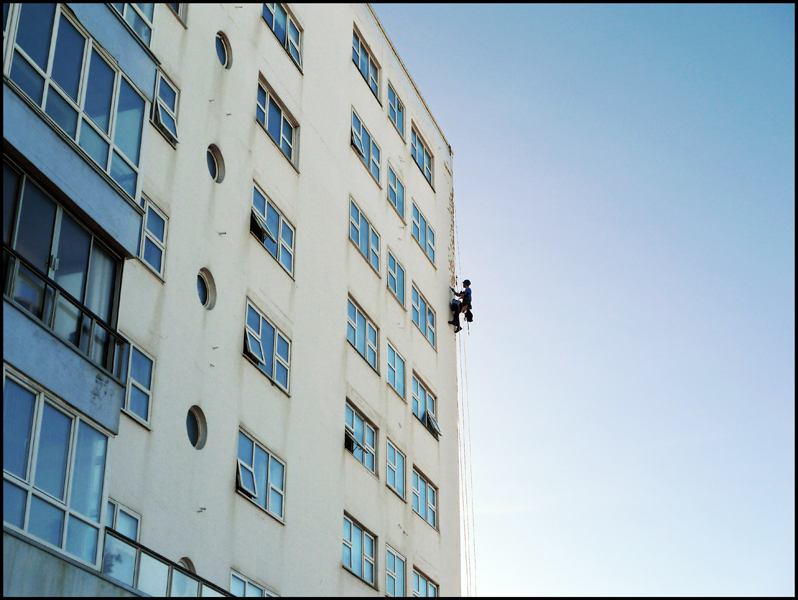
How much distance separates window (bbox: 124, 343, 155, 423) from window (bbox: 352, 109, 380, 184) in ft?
42.4

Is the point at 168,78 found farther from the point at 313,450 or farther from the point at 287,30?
the point at 313,450

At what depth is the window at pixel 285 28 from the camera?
26.4 m

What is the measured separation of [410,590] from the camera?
92.9 feet

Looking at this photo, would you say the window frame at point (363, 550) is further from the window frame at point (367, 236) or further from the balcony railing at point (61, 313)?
the balcony railing at point (61, 313)

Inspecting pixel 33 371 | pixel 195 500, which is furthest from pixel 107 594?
pixel 195 500

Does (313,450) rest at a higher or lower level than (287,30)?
lower

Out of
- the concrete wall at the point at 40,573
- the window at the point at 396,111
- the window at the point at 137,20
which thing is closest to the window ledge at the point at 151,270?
the window at the point at 137,20

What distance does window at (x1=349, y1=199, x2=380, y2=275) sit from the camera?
29297mm

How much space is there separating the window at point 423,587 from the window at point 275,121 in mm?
11702

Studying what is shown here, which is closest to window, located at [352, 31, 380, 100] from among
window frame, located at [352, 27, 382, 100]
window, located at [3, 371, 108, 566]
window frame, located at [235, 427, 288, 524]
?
window frame, located at [352, 27, 382, 100]

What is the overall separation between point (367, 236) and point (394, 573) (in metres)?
9.16

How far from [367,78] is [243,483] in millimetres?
15645

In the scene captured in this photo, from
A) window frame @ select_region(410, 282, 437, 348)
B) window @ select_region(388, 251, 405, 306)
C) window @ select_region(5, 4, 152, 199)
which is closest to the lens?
window @ select_region(5, 4, 152, 199)

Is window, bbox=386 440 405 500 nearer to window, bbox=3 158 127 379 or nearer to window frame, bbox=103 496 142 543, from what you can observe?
window frame, bbox=103 496 142 543
